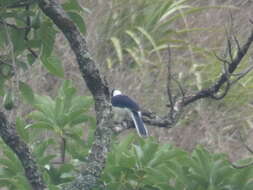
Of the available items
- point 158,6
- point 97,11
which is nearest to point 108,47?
point 97,11

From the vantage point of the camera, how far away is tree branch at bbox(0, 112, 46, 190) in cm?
196

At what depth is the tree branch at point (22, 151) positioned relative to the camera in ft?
6.44

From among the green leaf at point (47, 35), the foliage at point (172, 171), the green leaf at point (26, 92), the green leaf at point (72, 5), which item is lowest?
the foliage at point (172, 171)

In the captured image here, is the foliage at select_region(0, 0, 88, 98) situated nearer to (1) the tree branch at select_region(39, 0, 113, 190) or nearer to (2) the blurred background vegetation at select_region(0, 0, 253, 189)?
(1) the tree branch at select_region(39, 0, 113, 190)

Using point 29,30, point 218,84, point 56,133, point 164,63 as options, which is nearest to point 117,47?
point 164,63

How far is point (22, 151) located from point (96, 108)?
27 cm

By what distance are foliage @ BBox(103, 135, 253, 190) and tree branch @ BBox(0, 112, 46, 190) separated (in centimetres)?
22

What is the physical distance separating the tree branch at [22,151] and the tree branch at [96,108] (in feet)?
0.35

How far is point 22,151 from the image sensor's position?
2002 millimetres

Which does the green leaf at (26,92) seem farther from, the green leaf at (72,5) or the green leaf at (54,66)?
the green leaf at (72,5)

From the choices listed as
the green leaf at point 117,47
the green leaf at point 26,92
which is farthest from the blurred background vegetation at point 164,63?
→ the green leaf at point 26,92

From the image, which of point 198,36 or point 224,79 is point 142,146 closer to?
point 224,79

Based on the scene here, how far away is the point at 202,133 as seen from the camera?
19.4 ft

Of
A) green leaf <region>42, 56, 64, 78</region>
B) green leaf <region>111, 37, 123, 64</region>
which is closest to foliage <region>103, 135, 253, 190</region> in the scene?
green leaf <region>42, 56, 64, 78</region>
